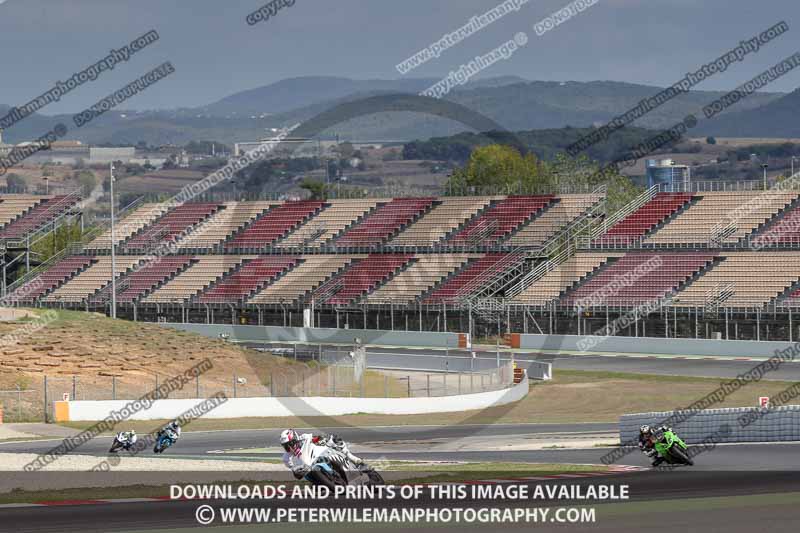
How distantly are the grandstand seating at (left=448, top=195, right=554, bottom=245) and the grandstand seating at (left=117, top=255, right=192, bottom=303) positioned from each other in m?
18.5

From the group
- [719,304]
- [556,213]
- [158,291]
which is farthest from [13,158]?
[719,304]

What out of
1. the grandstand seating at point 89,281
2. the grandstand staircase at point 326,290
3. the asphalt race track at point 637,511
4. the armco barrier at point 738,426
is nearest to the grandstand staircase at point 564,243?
the grandstand staircase at point 326,290

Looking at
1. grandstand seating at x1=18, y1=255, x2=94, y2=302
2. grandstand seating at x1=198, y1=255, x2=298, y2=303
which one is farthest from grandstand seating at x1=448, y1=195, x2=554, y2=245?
grandstand seating at x1=18, y1=255, x2=94, y2=302

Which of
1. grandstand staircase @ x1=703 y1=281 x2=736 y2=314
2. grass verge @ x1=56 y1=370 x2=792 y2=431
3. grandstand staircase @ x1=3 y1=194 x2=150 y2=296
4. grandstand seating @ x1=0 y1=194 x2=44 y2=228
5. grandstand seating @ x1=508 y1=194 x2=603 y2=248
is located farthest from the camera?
grandstand seating @ x1=0 y1=194 x2=44 y2=228

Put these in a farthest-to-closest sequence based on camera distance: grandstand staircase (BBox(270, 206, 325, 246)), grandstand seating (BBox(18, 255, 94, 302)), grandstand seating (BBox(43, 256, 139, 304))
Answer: grandstand seating (BBox(18, 255, 94, 302))
grandstand staircase (BBox(270, 206, 325, 246))
grandstand seating (BBox(43, 256, 139, 304))

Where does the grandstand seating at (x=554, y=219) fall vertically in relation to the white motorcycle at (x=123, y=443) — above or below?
above

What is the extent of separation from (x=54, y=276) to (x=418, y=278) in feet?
89.8

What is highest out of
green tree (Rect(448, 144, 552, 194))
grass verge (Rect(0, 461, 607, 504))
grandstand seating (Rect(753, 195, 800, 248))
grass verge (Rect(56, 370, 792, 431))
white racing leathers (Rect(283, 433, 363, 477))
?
green tree (Rect(448, 144, 552, 194))

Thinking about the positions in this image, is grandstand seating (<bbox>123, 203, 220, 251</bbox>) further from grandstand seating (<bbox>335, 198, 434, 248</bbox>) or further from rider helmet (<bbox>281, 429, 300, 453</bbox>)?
rider helmet (<bbox>281, 429, 300, 453</bbox>)

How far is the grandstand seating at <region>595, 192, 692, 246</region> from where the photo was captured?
74.4m

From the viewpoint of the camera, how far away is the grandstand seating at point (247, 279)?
79.9 meters

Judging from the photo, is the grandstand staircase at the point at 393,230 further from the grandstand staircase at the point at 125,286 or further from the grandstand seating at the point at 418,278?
the grandstand staircase at the point at 125,286

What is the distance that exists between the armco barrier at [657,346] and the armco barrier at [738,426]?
1157 inches

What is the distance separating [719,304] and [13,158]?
5172cm
